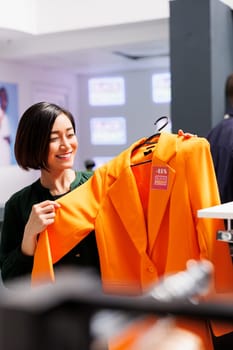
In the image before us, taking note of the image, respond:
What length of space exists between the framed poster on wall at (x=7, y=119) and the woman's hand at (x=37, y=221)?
5446 millimetres

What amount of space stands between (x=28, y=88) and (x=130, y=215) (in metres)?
6.27

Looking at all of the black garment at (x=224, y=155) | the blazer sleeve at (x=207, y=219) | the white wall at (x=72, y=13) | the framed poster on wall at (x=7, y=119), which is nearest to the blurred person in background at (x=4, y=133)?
the framed poster on wall at (x=7, y=119)

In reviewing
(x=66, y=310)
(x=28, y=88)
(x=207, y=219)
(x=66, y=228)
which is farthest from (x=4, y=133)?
(x=66, y=310)

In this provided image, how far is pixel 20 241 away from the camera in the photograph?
1.68 m

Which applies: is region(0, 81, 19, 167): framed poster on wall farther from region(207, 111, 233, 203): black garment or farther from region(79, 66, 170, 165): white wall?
region(207, 111, 233, 203): black garment

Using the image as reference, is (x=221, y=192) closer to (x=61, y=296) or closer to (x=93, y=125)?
(x=61, y=296)

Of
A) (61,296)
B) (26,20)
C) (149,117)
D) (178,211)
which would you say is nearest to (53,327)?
(61,296)

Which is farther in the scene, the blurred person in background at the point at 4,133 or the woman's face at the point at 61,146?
the blurred person in background at the point at 4,133

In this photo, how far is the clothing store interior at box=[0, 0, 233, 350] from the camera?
0.32 meters

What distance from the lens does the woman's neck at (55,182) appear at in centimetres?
172

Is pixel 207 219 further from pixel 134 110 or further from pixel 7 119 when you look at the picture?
pixel 134 110

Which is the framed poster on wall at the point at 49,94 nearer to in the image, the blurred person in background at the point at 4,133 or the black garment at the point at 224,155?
the blurred person in background at the point at 4,133

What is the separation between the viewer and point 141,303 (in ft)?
1.03

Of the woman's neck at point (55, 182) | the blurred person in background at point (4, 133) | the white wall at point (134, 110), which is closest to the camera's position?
the woman's neck at point (55, 182)
